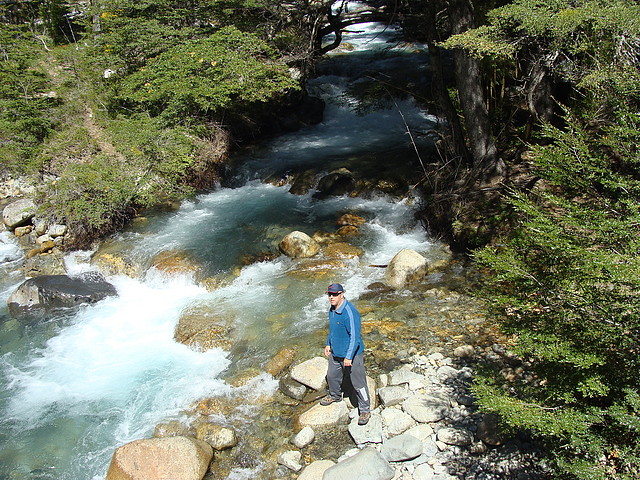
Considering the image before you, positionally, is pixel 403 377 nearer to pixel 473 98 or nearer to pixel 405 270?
pixel 405 270

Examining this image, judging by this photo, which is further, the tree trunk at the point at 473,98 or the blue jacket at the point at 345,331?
the tree trunk at the point at 473,98

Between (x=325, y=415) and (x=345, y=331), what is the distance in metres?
1.11

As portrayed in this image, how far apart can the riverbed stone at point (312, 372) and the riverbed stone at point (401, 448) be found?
4.56 feet

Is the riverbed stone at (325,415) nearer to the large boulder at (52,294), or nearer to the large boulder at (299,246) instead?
the large boulder at (299,246)

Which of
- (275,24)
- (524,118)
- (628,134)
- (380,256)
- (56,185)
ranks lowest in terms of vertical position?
(380,256)

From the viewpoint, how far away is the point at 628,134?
3.62 metres

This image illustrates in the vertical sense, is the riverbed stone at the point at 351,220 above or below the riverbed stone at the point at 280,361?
below

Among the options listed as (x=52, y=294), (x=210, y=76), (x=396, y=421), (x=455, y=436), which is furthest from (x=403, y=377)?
(x=210, y=76)

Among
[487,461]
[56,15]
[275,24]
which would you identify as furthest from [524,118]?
[56,15]

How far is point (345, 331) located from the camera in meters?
5.12

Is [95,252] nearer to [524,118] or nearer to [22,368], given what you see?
[22,368]

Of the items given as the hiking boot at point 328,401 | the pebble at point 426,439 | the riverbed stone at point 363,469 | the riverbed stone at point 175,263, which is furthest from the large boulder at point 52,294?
the riverbed stone at point 363,469

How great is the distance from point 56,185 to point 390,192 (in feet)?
27.5

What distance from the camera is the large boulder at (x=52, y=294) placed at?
8.95 m
